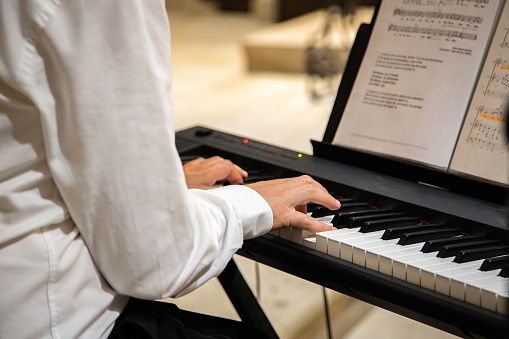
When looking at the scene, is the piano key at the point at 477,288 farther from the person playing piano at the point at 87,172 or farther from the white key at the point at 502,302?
the person playing piano at the point at 87,172

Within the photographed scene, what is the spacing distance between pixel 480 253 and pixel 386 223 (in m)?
0.22

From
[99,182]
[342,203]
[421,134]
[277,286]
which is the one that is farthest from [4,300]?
A: [277,286]

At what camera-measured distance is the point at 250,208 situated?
1.23m

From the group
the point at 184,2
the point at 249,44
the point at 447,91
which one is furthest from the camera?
the point at 184,2

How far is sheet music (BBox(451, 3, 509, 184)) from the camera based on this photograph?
4.97 ft

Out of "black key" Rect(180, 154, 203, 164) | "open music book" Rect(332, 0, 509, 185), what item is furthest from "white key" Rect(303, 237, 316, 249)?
"black key" Rect(180, 154, 203, 164)

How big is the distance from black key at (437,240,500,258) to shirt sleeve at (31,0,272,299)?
1.62ft

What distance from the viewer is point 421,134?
65.5 inches

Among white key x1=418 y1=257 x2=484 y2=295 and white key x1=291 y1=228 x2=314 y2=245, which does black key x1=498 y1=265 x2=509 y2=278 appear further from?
white key x1=291 y1=228 x2=314 y2=245

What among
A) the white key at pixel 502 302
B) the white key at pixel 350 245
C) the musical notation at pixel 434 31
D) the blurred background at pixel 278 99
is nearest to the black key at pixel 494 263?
the white key at pixel 502 302

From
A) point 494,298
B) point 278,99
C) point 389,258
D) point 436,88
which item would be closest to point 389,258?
point 389,258

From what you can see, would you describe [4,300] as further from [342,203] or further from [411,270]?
[342,203]

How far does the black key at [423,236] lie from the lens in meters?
1.34

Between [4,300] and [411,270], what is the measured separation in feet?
2.38
